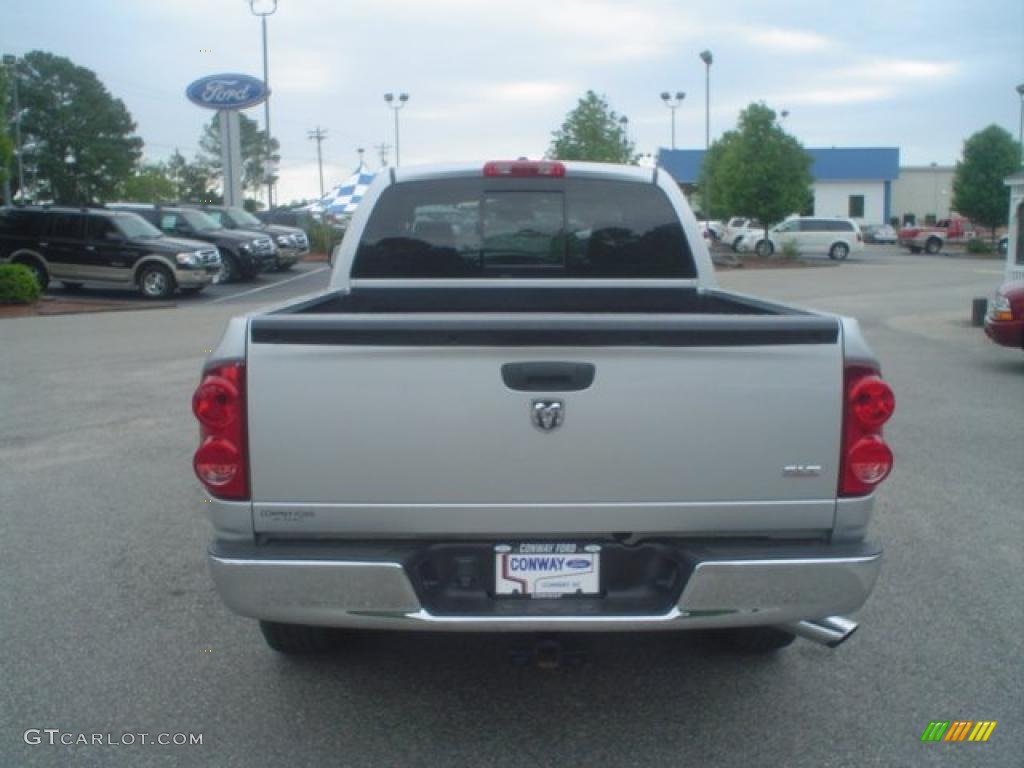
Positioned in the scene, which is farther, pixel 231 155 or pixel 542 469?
pixel 231 155

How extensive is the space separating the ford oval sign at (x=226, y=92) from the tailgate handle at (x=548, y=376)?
36.1 meters

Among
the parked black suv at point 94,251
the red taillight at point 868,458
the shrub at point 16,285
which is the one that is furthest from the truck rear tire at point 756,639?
the parked black suv at point 94,251

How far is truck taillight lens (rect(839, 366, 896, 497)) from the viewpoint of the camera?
3432mm

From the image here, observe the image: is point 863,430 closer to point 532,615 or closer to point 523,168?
point 532,615

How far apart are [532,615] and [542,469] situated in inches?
18.6

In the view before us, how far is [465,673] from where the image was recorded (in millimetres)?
4406

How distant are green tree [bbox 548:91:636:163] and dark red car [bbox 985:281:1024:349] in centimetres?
2964

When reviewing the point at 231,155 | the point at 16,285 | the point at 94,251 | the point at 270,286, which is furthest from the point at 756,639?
the point at 231,155

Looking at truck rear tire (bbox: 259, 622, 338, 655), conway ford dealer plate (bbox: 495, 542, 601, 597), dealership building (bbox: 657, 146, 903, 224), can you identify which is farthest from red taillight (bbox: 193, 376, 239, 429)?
dealership building (bbox: 657, 146, 903, 224)

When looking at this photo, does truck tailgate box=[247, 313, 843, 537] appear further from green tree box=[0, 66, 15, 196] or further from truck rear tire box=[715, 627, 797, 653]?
green tree box=[0, 66, 15, 196]

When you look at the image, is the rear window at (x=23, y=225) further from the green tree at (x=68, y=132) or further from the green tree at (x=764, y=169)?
the green tree at (x=68, y=132)

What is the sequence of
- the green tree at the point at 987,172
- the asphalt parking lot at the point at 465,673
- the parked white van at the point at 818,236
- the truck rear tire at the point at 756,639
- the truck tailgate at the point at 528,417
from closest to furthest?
the truck tailgate at the point at 528,417 → the asphalt parking lot at the point at 465,673 → the truck rear tire at the point at 756,639 → the parked white van at the point at 818,236 → the green tree at the point at 987,172

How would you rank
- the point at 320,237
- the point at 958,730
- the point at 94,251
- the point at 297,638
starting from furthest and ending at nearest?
1. the point at 320,237
2. the point at 94,251
3. the point at 297,638
4. the point at 958,730

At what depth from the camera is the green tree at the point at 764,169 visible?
41.3 m
